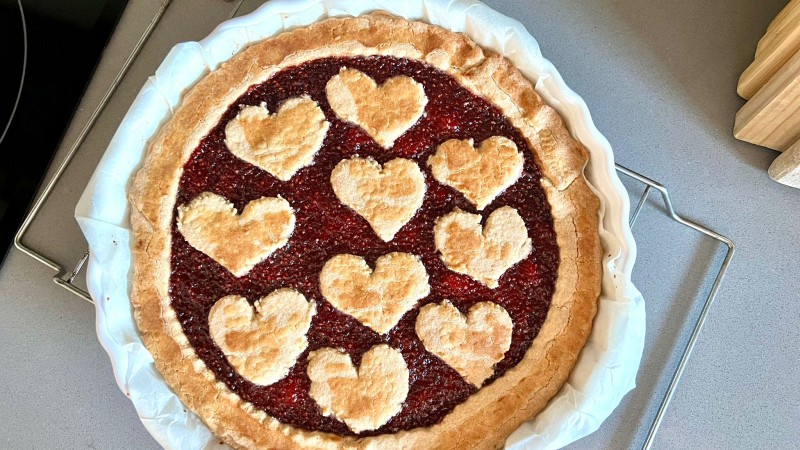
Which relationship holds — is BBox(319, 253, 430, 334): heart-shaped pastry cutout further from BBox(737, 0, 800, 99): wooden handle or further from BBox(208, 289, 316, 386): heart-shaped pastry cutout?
BBox(737, 0, 800, 99): wooden handle

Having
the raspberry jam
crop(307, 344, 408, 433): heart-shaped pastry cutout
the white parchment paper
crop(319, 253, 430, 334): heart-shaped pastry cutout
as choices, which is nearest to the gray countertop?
the white parchment paper

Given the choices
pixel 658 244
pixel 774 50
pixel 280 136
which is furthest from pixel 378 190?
pixel 774 50

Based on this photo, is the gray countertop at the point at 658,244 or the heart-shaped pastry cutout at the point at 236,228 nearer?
the heart-shaped pastry cutout at the point at 236,228

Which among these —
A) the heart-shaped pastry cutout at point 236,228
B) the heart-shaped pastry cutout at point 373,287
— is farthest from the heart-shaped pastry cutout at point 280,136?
the heart-shaped pastry cutout at point 373,287

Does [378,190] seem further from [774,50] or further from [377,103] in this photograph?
[774,50]

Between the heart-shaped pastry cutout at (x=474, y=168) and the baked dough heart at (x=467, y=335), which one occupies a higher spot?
the heart-shaped pastry cutout at (x=474, y=168)

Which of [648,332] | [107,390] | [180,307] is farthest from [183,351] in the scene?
[648,332]

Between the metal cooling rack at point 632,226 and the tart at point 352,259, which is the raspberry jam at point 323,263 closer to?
the tart at point 352,259
